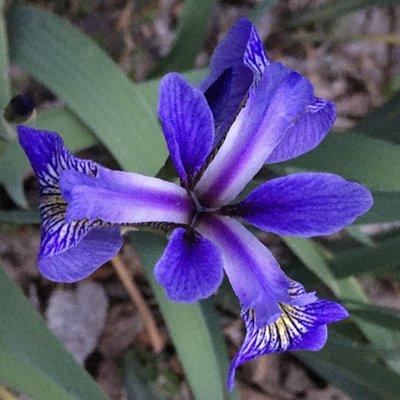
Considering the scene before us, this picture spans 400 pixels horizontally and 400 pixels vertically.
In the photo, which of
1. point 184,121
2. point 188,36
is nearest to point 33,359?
point 184,121

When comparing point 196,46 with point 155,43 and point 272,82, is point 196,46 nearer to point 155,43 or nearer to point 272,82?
point 155,43

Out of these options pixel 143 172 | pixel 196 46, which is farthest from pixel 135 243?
pixel 196 46

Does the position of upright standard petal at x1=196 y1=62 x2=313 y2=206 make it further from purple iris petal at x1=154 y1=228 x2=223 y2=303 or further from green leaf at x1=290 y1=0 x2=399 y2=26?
green leaf at x1=290 y1=0 x2=399 y2=26

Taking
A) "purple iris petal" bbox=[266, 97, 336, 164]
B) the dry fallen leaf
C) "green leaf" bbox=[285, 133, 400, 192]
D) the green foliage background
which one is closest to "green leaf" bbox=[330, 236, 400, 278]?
the green foliage background

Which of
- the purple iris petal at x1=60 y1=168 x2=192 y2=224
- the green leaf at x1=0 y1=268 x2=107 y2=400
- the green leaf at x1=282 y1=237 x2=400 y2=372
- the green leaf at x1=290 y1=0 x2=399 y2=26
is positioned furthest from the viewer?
the green leaf at x1=290 y1=0 x2=399 y2=26

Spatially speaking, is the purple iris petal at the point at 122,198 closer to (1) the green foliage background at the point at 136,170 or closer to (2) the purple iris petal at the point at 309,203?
(2) the purple iris petal at the point at 309,203

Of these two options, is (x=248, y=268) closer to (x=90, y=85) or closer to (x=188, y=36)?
(x=90, y=85)
